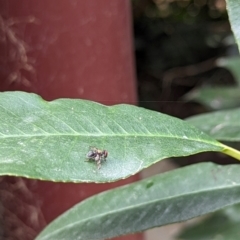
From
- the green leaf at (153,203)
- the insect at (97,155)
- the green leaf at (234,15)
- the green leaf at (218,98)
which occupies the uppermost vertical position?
the green leaf at (234,15)

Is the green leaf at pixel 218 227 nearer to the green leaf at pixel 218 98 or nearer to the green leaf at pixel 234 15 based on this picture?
the green leaf at pixel 218 98

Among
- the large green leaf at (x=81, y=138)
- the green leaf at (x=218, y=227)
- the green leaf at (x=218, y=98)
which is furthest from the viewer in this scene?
the green leaf at (x=218, y=98)

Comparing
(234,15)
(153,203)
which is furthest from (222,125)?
(234,15)

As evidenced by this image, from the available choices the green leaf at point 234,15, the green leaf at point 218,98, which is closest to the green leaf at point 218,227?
the green leaf at point 218,98

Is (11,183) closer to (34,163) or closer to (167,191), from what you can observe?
(167,191)

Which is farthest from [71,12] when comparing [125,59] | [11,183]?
[11,183]

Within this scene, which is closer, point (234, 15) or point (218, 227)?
point (234, 15)

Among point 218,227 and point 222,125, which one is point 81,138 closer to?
point 222,125

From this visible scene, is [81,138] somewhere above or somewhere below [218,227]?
above
